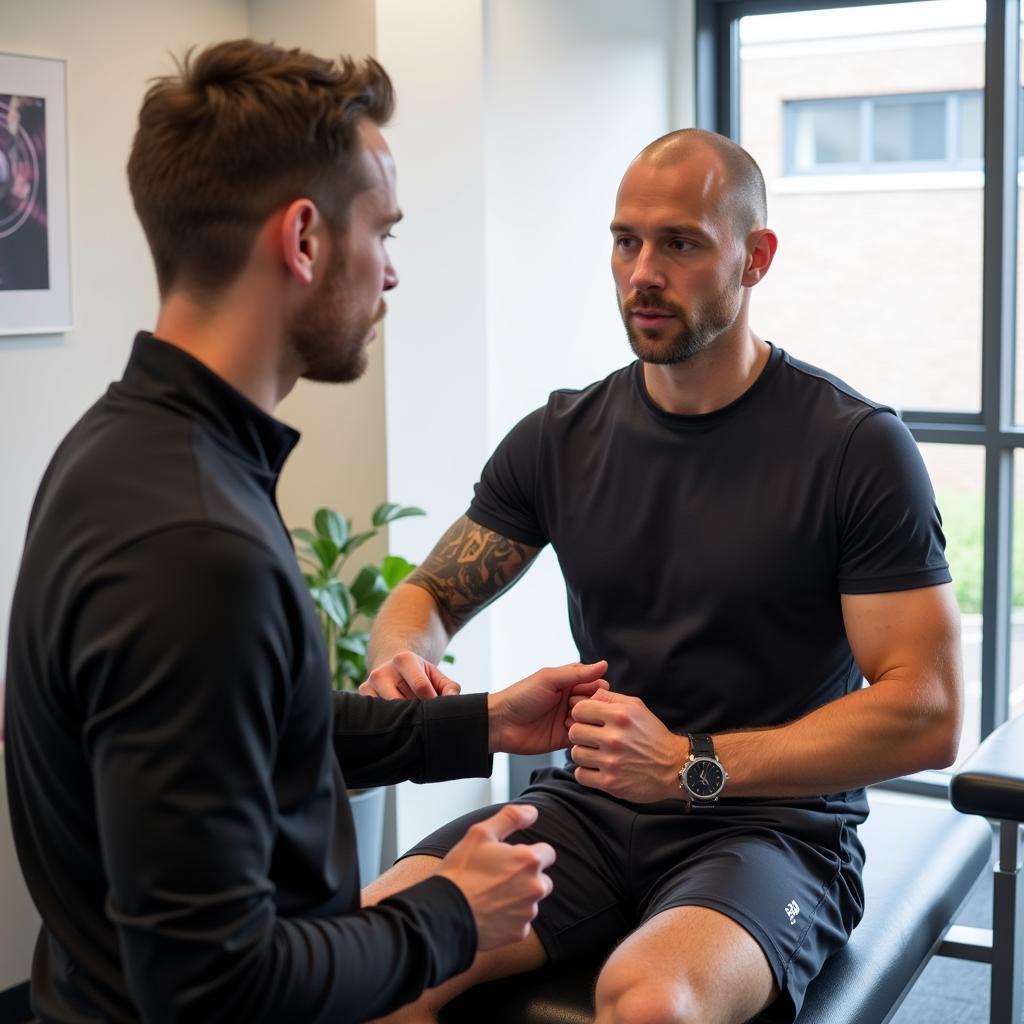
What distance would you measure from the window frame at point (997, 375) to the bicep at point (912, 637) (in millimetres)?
1999

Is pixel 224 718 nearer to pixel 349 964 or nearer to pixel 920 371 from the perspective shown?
pixel 349 964

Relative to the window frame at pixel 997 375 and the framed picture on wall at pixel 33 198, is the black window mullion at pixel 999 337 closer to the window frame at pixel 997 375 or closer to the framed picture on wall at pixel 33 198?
the window frame at pixel 997 375

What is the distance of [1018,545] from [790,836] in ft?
7.39

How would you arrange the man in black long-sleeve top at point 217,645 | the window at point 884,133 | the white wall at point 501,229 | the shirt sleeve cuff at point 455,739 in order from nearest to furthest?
the man in black long-sleeve top at point 217,645 → the shirt sleeve cuff at point 455,739 → the white wall at point 501,229 → the window at point 884,133

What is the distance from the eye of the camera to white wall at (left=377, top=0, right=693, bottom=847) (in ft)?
10.1

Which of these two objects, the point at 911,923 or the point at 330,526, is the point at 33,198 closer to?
the point at 330,526

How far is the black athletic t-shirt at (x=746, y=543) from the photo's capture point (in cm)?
178

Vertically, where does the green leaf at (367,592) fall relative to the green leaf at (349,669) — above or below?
above

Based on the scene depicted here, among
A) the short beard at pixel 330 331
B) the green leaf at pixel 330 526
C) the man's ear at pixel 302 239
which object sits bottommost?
the green leaf at pixel 330 526

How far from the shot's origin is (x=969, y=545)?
3.81m

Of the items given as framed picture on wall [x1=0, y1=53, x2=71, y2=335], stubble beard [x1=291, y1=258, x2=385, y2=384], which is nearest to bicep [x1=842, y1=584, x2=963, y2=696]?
stubble beard [x1=291, y1=258, x2=385, y2=384]

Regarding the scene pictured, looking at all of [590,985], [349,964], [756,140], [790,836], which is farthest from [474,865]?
[756,140]

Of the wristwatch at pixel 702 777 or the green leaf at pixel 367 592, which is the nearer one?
the wristwatch at pixel 702 777

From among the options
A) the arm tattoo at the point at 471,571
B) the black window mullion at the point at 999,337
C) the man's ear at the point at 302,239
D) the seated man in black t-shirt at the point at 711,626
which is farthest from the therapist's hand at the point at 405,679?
the black window mullion at the point at 999,337
